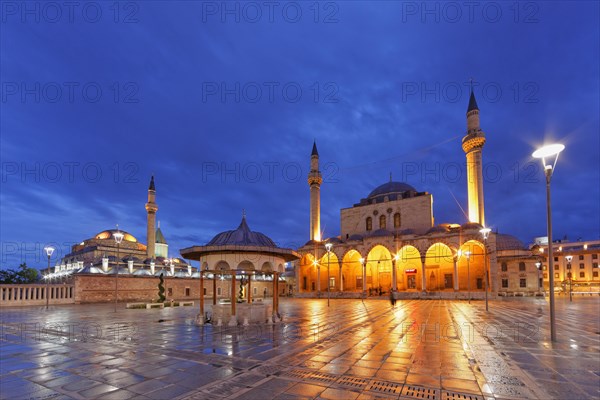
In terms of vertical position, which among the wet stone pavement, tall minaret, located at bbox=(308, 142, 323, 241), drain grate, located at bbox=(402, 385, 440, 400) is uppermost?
tall minaret, located at bbox=(308, 142, 323, 241)

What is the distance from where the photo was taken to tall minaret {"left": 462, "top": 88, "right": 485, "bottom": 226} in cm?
4622

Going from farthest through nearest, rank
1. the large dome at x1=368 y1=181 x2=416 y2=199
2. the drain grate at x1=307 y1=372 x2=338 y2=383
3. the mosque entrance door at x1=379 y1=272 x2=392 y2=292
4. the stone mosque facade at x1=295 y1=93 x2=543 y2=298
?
1. the large dome at x1=368 y1=181 x2=416 y2=199
2. the mosque entrance door at x1=379 y1=272 x2=392 y2=292
3. the stone mosque facade at x1=295 y1=93 x2=543 y2=298
4. the drain grate at x1=307 y1=372 x2=338 y2=383

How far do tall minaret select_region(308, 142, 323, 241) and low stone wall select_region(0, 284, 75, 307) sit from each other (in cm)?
3562

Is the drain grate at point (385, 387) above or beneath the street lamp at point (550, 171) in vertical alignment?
beneath

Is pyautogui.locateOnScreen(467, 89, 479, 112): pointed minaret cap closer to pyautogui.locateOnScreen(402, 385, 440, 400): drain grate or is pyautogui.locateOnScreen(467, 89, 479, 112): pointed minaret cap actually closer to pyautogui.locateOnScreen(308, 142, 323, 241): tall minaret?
pyautogui.locateOnScreen(308, 142, 323, 241): tall minaret

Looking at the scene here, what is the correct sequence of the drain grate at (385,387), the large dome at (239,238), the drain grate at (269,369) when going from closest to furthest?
1. the drain grate at (385,387)
2. the drain grate at (269,369)
3. the large dome at (239,238)

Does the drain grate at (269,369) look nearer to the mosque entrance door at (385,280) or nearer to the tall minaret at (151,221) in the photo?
the mosque entrance door at (385,280)

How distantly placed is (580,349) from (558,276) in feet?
290

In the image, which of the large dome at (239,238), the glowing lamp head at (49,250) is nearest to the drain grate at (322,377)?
the large dome at (239,238)

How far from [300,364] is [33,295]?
31639 mm

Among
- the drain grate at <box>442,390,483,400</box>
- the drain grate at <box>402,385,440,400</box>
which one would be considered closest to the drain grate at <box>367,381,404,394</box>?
the drain grate at <box>402,385,440,400</box>

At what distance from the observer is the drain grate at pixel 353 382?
21.7 ft

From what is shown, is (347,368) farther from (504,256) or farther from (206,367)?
(504,256)

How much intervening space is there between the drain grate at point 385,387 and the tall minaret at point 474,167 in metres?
44.3
